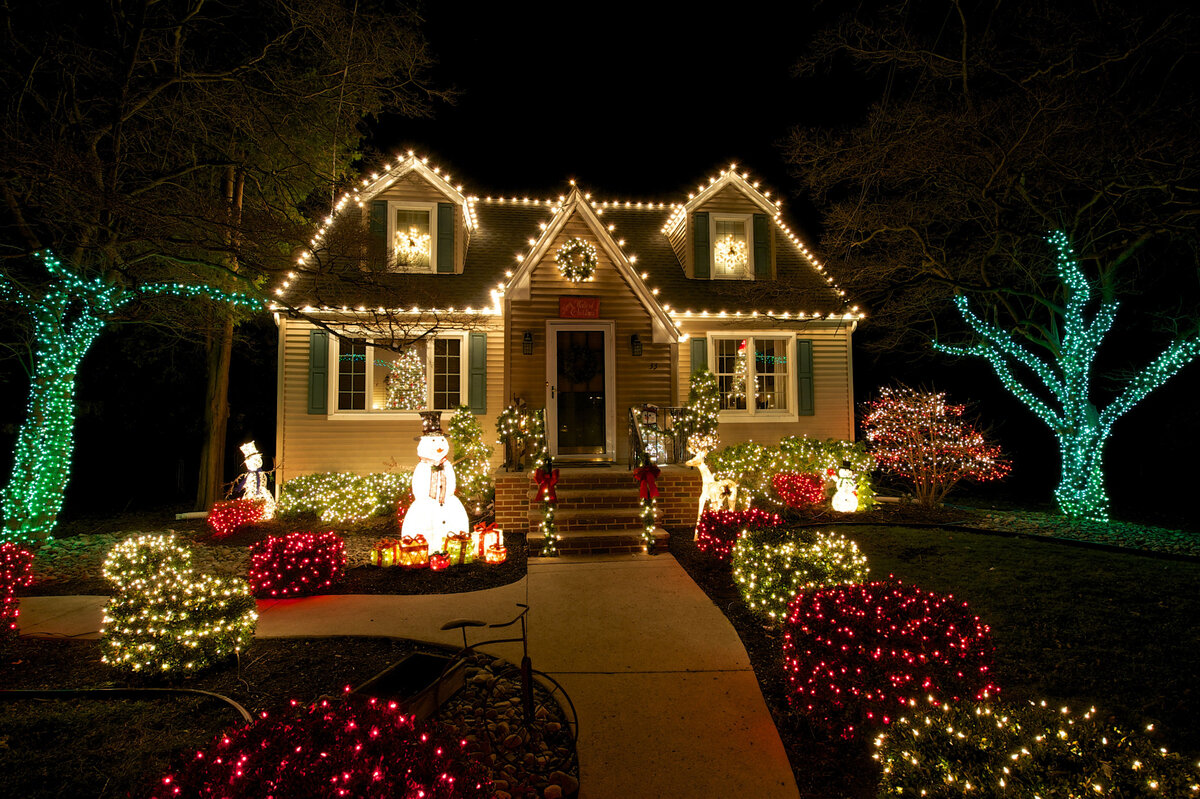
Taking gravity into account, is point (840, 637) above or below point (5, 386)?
below

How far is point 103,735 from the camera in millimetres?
3012

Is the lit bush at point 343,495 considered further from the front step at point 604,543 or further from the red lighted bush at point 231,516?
the front step at point 604,543

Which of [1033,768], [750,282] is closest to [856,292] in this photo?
[750,282]

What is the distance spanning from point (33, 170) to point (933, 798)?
9.47m

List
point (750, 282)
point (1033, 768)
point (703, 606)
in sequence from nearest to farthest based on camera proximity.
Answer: point (1033, 768)
point (703, 606)
point (750, 282)

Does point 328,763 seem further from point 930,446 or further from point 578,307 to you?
point 930,446

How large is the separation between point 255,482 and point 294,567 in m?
5.05

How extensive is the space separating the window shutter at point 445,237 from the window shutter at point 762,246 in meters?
6.83

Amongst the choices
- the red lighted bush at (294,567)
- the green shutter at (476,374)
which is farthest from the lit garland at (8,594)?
the green shutter at (476,374)

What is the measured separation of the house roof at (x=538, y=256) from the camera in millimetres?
8339

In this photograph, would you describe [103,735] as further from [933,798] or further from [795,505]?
[795,505]

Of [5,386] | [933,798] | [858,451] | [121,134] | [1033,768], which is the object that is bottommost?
[933,798]

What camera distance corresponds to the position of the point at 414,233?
11.4 m

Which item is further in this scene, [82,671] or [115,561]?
[115,561]
